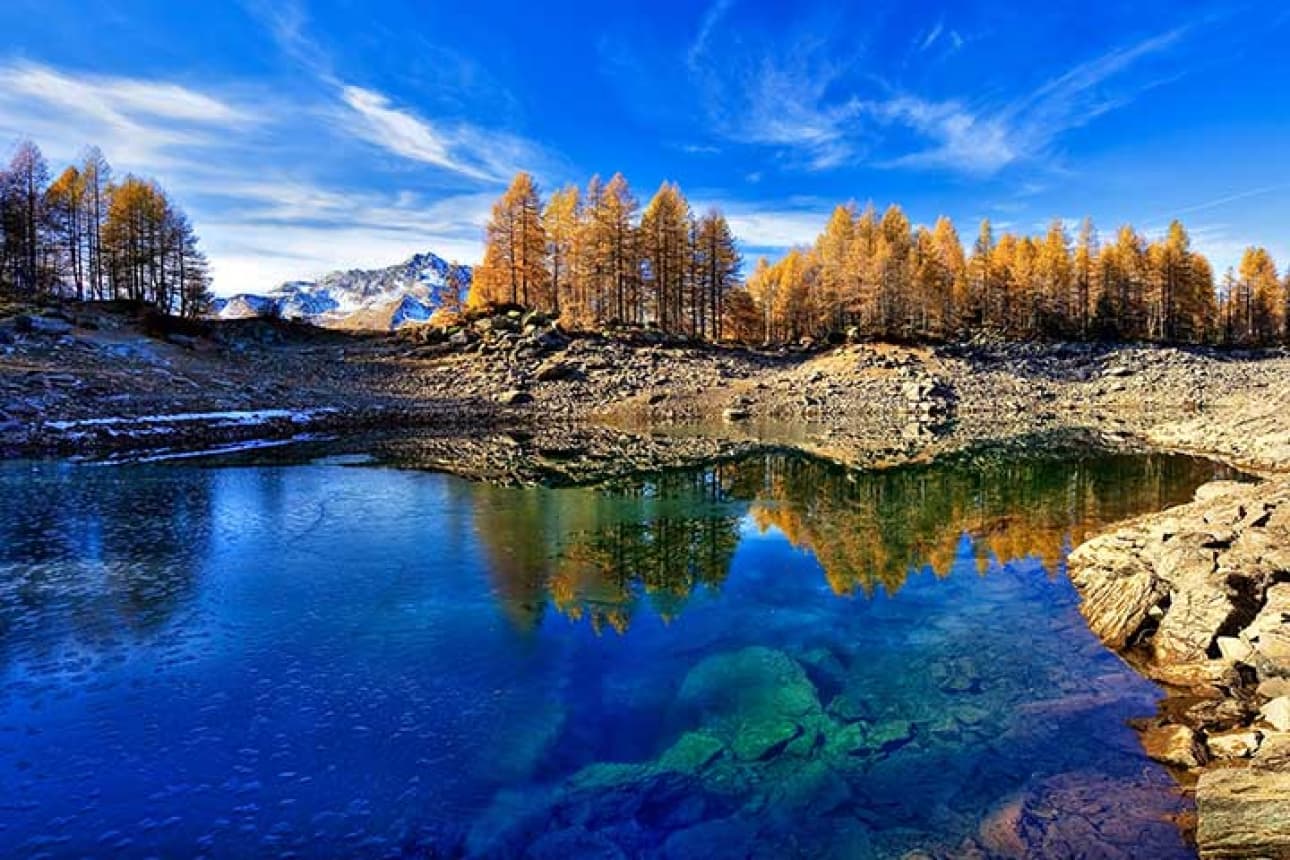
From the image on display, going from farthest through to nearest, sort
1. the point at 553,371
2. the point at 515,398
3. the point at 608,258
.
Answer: the point at 608,258
the point at 553,371
the point at 515,398

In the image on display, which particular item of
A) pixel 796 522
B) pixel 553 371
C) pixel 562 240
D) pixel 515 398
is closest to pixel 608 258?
pixel 562 240

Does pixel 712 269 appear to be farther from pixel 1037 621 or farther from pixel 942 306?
pixel 1037 621

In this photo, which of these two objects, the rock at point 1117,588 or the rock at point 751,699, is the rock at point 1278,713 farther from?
the rock at point 751,699

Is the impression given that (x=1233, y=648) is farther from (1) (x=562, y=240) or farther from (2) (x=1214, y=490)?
(1) (x=562, y=240)

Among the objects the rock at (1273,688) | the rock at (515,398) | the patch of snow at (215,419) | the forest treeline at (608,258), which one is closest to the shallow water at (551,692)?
the rock at (1273,688)

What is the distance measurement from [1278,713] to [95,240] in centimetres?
8328

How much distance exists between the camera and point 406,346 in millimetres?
61281

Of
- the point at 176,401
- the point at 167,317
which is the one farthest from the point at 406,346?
the point at 176,401

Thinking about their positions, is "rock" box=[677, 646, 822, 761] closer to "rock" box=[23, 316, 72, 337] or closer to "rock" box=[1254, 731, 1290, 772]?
"rock" box=[1254, 731, 1290, 772]

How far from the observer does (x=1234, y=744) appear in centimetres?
823

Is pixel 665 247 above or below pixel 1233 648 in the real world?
above

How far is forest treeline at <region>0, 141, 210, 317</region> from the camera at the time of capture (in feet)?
200

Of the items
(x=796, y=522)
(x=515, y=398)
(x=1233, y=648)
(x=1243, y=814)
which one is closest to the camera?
(x=1243, y=814)

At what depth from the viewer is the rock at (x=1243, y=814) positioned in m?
6.36
